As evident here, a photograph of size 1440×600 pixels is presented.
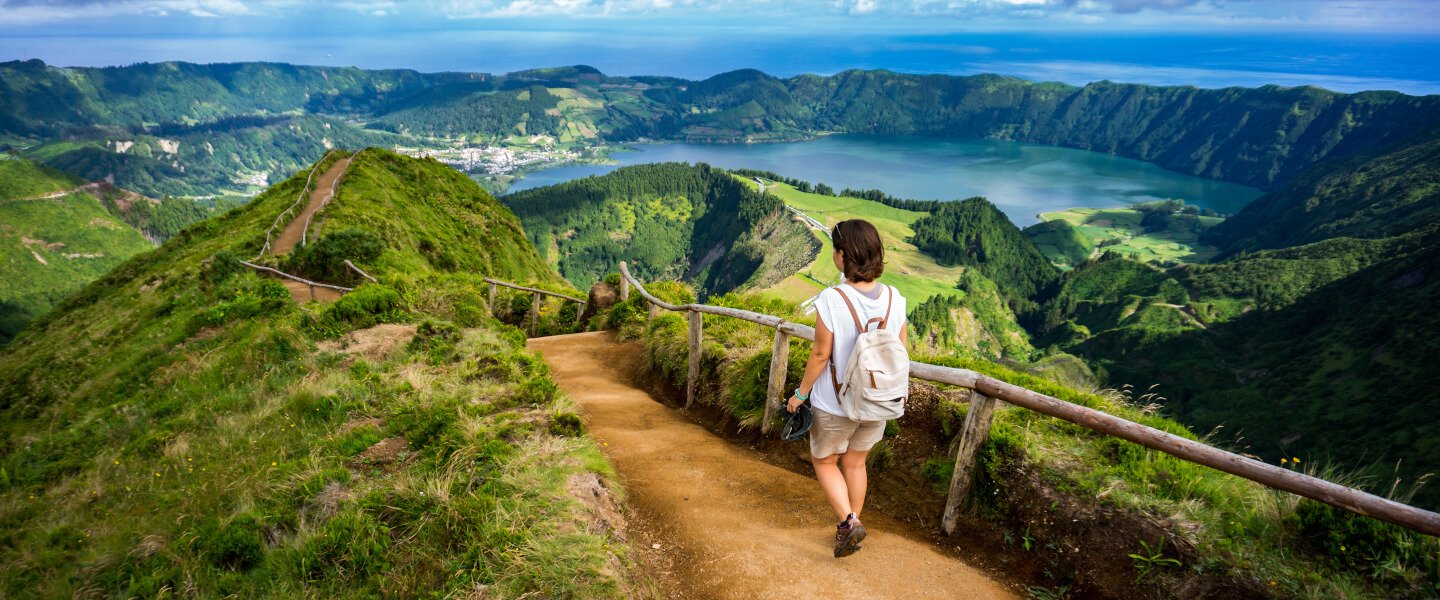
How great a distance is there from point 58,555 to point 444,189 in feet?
134

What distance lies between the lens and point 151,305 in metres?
17.3

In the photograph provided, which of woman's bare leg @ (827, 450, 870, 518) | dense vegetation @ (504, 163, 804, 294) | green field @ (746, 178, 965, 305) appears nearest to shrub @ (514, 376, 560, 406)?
woman's bare leg @ (827, 450, 870, 518)

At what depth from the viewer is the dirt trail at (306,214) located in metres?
23.3

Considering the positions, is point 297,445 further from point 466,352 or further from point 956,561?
point 956,561

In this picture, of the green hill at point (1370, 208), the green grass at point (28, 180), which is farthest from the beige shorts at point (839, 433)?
the green hill at point (1370, 208)

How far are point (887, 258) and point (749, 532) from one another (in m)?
A: 154

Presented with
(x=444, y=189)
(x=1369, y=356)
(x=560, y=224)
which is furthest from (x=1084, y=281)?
(x=444, y=189)

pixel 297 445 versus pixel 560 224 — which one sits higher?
pixel 297 445

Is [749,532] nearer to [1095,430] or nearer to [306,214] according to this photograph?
[1095,430]

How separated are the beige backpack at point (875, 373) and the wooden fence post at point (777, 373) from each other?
2.38 m

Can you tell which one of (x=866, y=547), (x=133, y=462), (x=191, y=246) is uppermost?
(x=866, y=547)

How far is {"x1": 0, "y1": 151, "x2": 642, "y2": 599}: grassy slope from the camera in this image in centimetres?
426

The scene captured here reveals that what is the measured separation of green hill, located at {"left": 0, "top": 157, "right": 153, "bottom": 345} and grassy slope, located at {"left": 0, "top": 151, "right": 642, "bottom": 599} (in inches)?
4519

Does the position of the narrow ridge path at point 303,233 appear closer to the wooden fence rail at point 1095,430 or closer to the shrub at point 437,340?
the shrub at point 437,340
